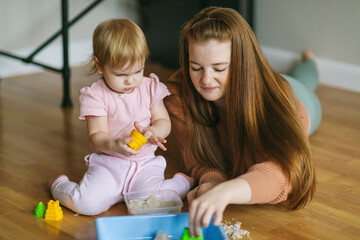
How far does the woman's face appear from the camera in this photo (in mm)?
1515

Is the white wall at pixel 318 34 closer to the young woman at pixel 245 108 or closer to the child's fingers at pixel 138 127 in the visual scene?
the young woman at pixel 245 108

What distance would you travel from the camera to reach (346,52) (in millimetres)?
2736

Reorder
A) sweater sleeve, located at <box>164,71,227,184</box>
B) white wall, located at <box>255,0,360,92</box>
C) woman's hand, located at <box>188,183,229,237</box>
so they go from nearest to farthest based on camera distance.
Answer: woman's hand, located at <box>188,183,229,237</box> → sweater sleeve, located at <box>164,71,227,184</box> → white wall, located at <box>255,0,360,92</box>

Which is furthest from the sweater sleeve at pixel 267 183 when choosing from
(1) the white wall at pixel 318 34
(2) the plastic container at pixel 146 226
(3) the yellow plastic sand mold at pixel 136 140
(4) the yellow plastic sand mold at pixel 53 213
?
(1) the white wall at pixel 318 34

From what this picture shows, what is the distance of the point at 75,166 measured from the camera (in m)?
1.85

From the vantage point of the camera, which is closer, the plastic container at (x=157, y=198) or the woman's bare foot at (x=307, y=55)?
the plastic container at (x=157, y=198)

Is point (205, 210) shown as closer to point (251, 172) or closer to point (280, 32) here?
point (251, 172)

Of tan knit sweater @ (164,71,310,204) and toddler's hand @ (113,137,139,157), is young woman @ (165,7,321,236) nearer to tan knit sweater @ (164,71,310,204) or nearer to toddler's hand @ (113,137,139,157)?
tan knit sweater @ (164,71,310,204)

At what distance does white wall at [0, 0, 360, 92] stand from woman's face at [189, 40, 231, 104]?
134 cm

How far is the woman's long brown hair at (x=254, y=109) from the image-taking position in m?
1.52

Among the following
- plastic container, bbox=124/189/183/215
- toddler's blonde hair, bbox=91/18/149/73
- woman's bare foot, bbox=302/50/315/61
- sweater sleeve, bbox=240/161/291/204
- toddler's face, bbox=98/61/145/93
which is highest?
toddler's blonde hair, bbox=91/18/149/73

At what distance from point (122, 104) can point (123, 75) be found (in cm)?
11

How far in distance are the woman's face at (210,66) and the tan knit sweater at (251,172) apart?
16cm

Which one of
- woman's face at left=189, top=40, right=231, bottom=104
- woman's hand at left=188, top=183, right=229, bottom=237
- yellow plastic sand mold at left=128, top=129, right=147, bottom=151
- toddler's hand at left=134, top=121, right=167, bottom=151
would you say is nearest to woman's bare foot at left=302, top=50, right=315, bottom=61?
woman's face at left=189, top=40, right=231, bottom=104
